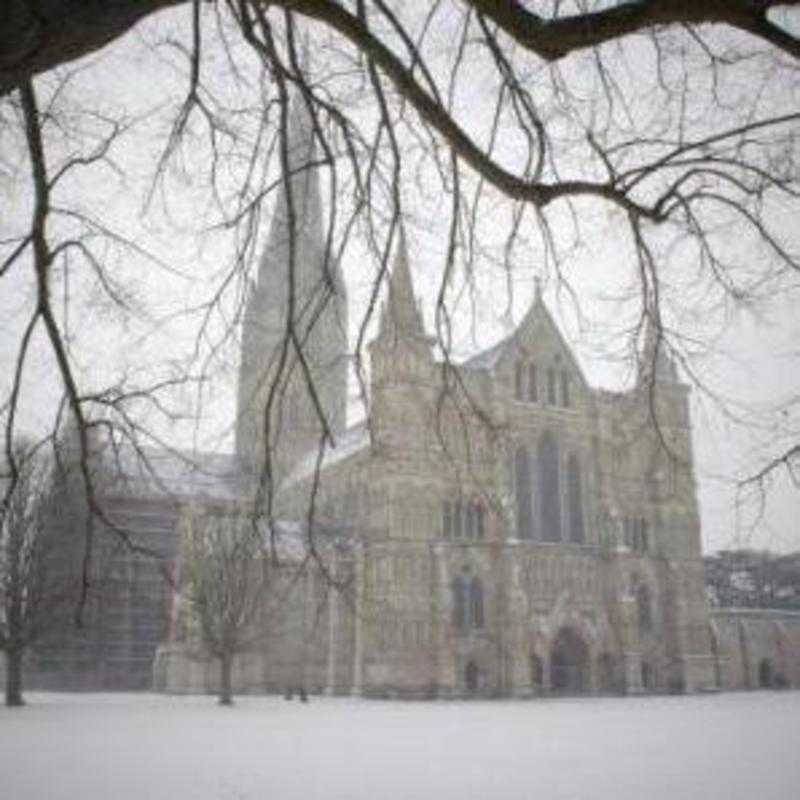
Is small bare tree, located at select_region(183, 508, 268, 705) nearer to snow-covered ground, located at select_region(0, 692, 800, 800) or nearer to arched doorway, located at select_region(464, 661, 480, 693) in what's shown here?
snow-covered ground, located at select_region(0, 692, 800, 800)

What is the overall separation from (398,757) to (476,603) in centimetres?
2632

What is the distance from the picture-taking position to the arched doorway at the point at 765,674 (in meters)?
51.2

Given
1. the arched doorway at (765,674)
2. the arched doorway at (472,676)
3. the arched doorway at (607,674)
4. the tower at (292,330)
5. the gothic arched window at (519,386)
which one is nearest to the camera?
the tower at (292,330)

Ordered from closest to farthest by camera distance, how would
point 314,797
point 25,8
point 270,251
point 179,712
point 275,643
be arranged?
point 25,8 < point 270,251 < point 314,797 < point 179,712 < point 275,643

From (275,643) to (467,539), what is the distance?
34.1 feet

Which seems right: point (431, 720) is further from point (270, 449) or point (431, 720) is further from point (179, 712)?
point (270, 449)

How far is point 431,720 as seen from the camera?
896 inches

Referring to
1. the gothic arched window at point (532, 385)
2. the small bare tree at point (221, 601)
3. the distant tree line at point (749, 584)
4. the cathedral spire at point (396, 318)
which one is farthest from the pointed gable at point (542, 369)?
the cathedral spire at point (396, 318)

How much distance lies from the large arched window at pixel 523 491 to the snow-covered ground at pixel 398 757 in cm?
1703

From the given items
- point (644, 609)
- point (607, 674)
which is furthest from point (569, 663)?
point (644, 609)

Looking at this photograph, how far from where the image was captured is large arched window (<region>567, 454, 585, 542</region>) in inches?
1687

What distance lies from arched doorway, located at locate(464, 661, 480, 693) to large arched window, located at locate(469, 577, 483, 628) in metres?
1.62

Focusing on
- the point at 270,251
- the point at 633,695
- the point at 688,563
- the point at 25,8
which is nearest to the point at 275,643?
the point at 633,695

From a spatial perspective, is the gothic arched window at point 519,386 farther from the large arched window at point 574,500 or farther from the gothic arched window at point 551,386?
the large arched window at point 574,500
